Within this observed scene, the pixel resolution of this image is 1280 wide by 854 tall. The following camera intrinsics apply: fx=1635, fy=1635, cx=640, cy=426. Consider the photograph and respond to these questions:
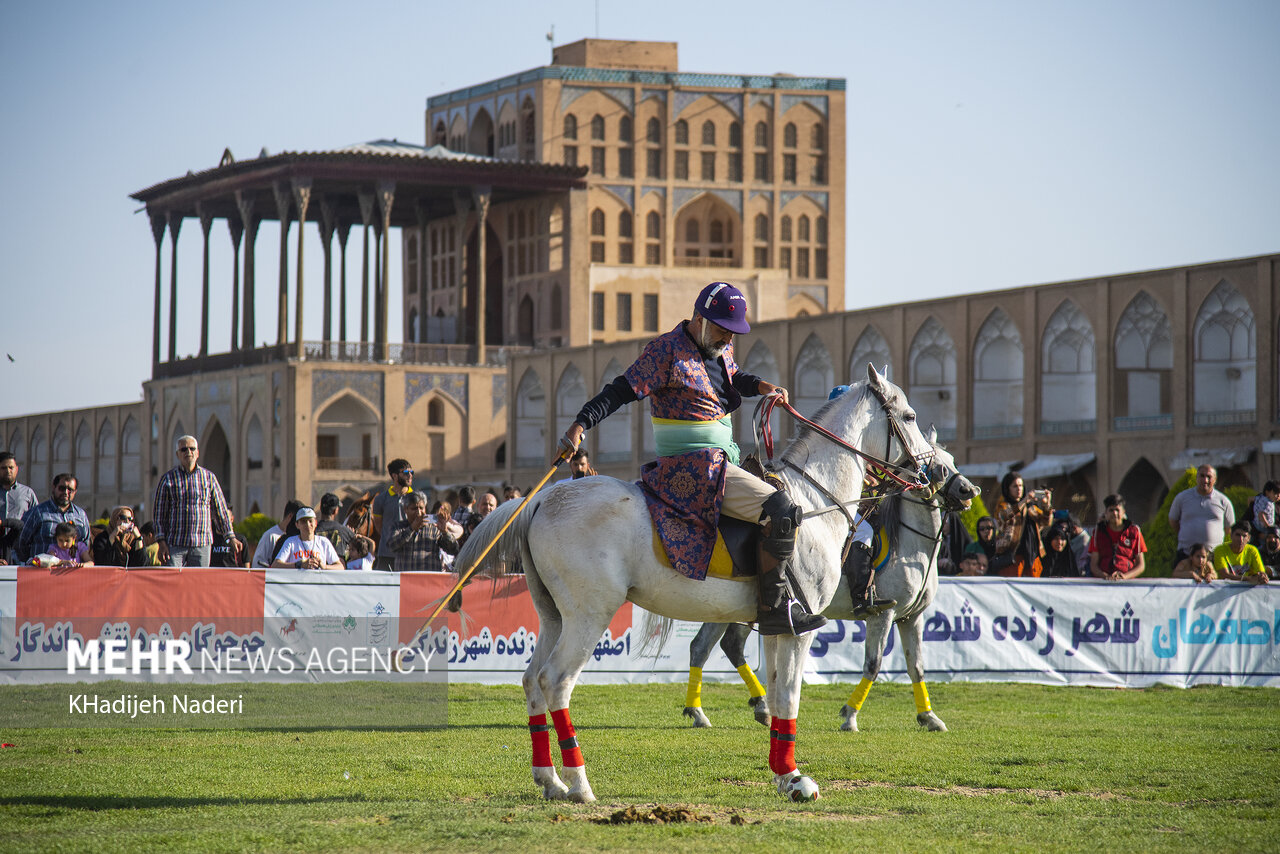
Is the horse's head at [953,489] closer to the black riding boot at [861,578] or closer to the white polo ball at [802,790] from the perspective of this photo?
the black riding boot at [861,578]

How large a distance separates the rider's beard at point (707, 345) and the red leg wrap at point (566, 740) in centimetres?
180

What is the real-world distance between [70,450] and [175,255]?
Result: 15979 millimetres

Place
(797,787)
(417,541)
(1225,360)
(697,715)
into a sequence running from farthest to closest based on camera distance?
(1225,360) < (417,541) < (697,715) < (797,787)

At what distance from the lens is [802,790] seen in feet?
24.2

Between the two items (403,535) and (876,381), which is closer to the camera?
(876,381)

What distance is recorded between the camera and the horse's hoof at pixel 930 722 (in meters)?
10.6

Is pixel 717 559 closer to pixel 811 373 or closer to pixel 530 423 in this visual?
pixel 811 373

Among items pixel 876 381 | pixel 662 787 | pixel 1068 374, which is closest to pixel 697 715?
pixel 662 787

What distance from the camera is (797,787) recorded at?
24.3 ft

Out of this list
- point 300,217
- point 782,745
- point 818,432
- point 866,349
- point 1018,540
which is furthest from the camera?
point 300,217

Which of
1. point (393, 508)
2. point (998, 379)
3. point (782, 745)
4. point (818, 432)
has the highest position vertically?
point (998, 379)

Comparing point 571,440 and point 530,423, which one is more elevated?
point 530,423

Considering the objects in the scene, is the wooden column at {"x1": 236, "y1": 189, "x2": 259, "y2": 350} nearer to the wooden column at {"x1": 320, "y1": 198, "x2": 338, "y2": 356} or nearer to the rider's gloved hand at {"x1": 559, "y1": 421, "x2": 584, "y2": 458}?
the wooden column at {"x1": 320, "y1": 198, "x2": 338, "y2": 356}

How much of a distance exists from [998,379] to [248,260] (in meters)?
35.9
